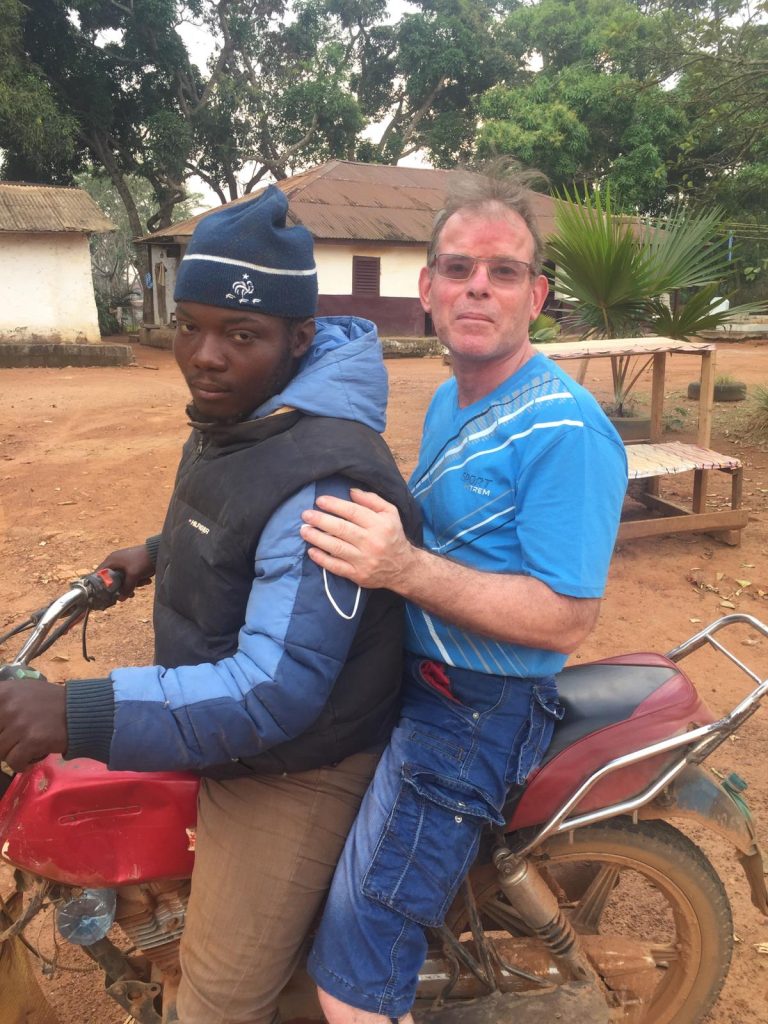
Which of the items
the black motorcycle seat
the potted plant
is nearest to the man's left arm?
the black motorcycle seat

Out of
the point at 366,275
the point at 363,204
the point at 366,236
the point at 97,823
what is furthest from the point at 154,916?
the point at 363,204

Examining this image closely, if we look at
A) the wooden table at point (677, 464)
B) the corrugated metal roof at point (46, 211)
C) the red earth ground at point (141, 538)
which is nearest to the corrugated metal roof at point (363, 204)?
the corrugated metal roof at point (46, 211)

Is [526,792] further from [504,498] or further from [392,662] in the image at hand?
[504,498]

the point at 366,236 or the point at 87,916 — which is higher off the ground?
the point at 366,236

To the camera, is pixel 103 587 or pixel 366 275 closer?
pixel 103 587

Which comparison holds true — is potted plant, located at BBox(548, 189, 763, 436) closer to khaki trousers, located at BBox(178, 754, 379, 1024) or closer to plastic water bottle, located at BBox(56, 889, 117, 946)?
khaki trousers, located at BBox(178, 754, 379, 1024)

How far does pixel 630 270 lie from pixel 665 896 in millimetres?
5061

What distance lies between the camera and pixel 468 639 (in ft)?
5.74

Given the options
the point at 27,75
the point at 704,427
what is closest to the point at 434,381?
the point at 704,427

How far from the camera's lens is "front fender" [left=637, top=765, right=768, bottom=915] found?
6.27 feet

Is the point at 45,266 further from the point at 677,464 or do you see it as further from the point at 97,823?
the point at 97,823

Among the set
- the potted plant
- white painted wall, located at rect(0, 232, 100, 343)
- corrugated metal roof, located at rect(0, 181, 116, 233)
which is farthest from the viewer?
white painted wall, located at rect(0, 232, 100, 343)

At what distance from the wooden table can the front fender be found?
3801 mm

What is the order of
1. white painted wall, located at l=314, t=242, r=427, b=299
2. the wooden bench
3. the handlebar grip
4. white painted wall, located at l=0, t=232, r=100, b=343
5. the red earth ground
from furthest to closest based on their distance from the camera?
white painted wall, located at l=314, t=242, r=427, b=299
white painted wall, located at l=0, t=232, r=100, b=343
the wooden bench
the red earth ground
the handlebar grip
